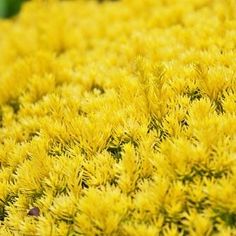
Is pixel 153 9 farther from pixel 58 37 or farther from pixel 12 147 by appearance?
pixel 12 147

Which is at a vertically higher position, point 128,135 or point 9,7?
point 9,7

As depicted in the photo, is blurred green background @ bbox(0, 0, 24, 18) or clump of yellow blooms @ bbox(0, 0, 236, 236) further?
blurred green background @ bbox(0, 0, 24, 18)

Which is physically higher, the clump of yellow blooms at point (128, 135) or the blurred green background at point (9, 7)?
the blurred green background at point (9, 7)

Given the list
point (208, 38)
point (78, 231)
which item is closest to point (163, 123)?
point (78, 231)

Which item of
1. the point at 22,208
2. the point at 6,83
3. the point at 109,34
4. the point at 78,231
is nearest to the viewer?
the point at 78,231

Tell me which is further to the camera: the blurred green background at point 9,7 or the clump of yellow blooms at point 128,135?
the blurred green background at point 9,7
